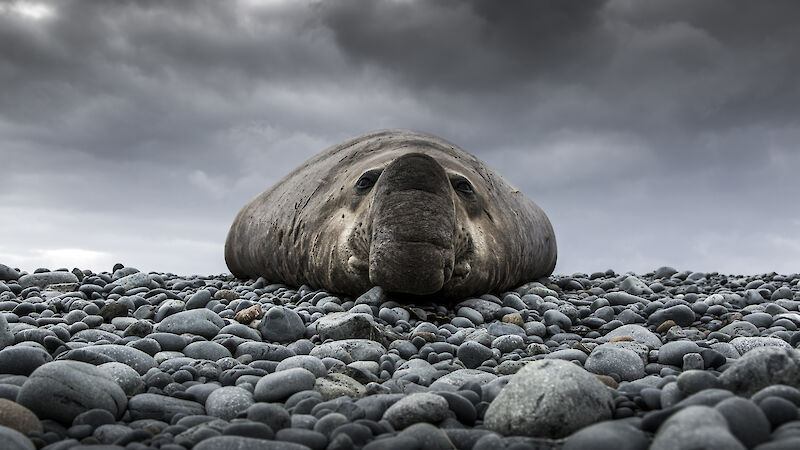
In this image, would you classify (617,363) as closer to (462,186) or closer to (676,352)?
(676,352)

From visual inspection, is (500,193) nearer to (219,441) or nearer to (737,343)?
(737,343)

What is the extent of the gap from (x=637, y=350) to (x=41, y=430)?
296 centimetres

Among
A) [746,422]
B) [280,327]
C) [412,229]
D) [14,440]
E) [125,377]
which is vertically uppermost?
[412,229]

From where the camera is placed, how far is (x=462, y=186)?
598 centimetres

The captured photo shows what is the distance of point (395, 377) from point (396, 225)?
1959 mm

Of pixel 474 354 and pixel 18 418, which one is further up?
pixel 474 354

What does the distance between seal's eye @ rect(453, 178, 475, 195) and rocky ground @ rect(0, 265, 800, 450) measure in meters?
1.10

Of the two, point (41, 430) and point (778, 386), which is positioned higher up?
point (778, 386)

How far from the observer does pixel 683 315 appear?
494 centimetres

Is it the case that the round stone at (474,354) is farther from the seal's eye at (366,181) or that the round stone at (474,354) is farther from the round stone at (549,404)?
the seal's eye at (366,181)

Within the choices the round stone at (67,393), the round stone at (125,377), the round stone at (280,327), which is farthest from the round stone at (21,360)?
the round stone at (280,327)

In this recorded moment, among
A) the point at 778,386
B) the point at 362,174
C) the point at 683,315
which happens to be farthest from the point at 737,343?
the point at 362,174

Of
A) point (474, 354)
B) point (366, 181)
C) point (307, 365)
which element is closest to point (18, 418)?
point (307, 365)

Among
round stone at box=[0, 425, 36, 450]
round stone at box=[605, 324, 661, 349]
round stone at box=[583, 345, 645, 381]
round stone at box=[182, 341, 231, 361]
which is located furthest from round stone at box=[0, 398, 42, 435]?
round stone at box=[605, 324, 661, 349]
